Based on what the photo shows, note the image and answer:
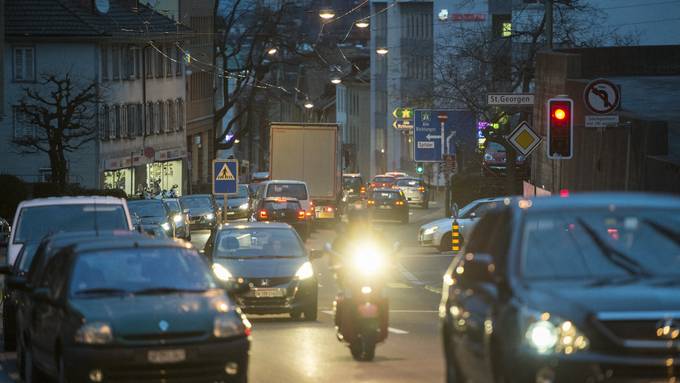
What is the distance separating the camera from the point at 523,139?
30.1 meters

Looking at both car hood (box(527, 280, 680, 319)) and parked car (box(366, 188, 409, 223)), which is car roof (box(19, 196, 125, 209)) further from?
parked car (box(366, 188, 409, 223))

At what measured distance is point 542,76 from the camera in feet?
150

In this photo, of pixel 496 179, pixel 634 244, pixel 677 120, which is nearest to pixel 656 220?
pixel 634 244

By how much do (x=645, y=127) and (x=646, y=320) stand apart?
2124cm

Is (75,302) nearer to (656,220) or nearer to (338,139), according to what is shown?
(656,220)

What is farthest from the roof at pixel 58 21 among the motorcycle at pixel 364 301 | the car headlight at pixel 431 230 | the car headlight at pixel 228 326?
the car headlight at pixel 228 326

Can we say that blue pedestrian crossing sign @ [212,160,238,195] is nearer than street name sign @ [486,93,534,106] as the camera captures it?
No

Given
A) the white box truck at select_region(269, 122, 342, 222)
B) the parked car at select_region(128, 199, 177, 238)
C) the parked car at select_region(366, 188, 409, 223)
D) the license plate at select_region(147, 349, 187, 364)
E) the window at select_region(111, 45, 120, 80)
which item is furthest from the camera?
the window at select_region(111, 45, 120, 80)

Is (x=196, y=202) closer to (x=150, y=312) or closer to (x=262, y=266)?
(x=262, y=266)

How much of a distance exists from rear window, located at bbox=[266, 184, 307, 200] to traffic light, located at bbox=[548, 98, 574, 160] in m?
29.5

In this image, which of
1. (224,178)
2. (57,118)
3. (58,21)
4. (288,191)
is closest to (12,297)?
(224,178)

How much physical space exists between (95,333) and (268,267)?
10793mm

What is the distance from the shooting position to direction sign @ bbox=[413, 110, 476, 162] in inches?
2327

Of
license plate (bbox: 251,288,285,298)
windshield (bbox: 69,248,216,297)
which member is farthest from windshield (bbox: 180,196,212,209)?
windshield (bbox: 69,248,216,297)
